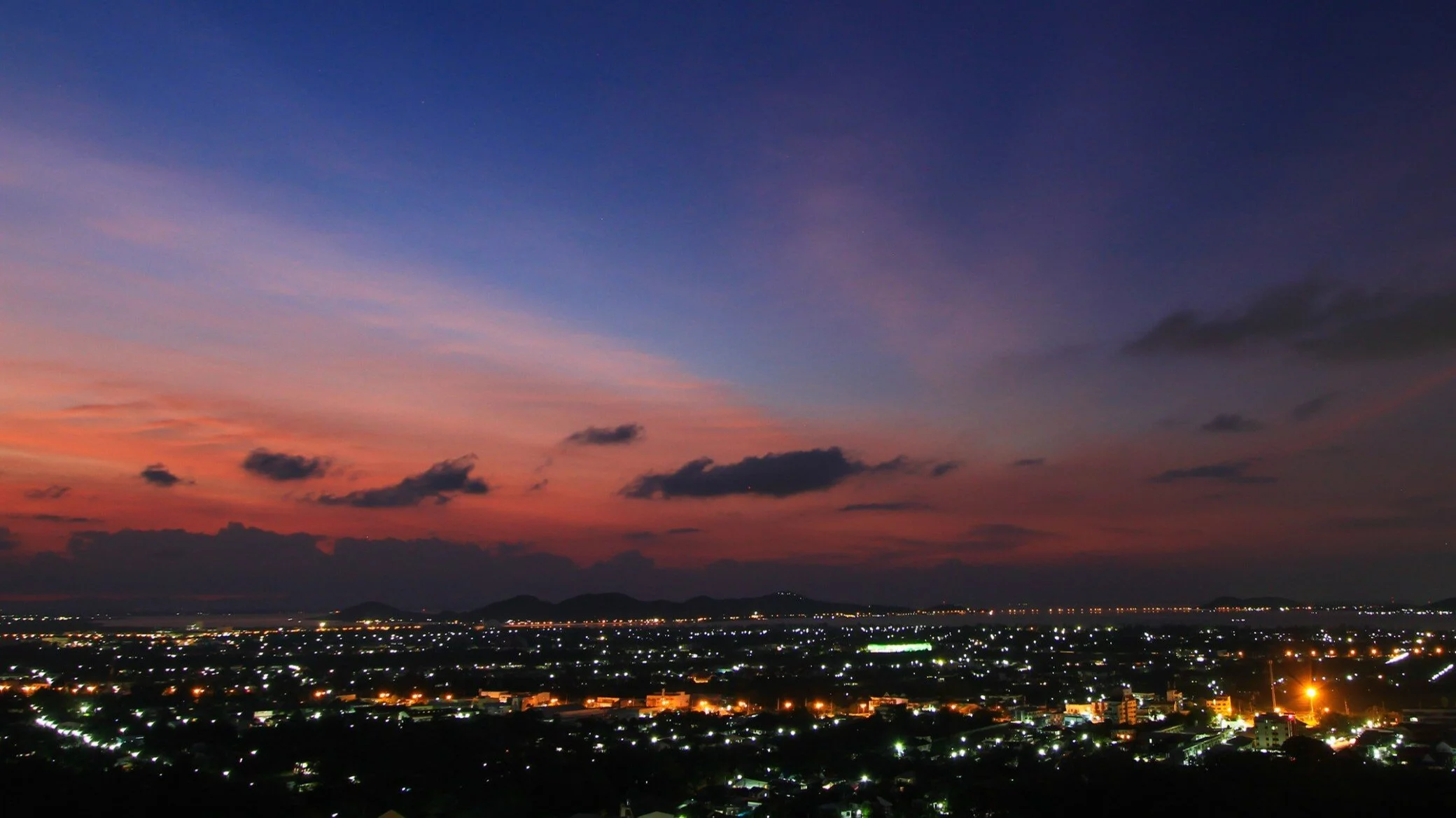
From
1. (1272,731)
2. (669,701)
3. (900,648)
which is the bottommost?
(669,701)

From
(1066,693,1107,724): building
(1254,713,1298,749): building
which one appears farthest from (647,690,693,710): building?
(1254,713,1298,749): building

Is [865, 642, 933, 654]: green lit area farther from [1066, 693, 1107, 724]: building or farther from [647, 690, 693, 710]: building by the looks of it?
[1066, 693, 1107, 724]: building

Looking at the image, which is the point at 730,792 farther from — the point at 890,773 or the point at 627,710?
the point at 627,710

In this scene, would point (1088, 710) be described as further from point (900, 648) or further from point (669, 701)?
point (900, 648)

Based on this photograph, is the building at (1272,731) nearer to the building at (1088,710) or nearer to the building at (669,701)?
the building at (1088,710)

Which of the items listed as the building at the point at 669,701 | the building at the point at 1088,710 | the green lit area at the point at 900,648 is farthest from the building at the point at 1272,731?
the green lit area at the point at 900,648

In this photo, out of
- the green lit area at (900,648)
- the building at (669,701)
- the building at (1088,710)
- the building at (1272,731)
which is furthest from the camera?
the green lit area at (900,648)

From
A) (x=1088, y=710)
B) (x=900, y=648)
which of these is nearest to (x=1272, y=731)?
(x=1088, y=710)
